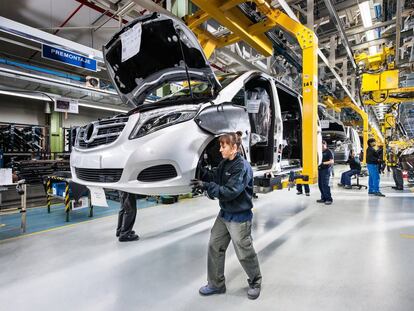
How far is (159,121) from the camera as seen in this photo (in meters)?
2.06

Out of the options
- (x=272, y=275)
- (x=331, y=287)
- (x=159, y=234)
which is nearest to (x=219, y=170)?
(x=272, y=275)

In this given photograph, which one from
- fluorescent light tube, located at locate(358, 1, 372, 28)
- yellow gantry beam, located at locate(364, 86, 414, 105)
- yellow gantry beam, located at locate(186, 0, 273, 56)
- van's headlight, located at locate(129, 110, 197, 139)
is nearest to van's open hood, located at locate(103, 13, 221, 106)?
van's headlight, located at locate(129, 110, 197, 139)

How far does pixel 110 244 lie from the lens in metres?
3.13

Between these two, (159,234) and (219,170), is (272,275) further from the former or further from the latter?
(159,234)

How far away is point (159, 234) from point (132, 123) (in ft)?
6.37

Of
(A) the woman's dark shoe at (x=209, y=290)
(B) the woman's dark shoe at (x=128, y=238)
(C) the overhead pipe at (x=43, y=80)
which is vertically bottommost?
(A) the woman's dark shoe at (x=209, y=290)

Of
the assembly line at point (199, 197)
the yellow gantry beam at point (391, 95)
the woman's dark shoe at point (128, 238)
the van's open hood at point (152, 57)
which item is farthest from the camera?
the yellow gantry beam at point (391, 95)

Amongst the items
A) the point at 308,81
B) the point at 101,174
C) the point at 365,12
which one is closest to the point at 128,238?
the point at 101,174

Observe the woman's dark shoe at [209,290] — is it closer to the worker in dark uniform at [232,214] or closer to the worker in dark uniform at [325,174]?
the worker in dark uniform at [232,214]

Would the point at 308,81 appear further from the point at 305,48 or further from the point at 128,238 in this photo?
the point at 128,238

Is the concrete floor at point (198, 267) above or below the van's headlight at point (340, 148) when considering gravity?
below

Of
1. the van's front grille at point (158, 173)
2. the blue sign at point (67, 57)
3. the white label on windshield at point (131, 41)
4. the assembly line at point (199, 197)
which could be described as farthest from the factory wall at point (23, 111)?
the van's front grille at point (158, 173)

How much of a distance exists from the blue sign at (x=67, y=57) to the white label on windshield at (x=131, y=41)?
2850mm

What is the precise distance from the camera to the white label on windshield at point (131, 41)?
2.58 m
